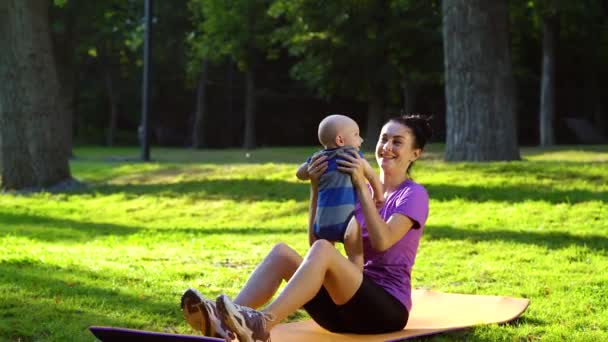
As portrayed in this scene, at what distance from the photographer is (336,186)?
20.2 ft

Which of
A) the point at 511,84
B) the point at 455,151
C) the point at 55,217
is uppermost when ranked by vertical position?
the point at 511,84

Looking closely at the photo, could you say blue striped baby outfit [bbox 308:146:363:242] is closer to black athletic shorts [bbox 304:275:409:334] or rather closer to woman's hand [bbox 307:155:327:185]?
woman's hand [bbox 307:155:327:185]

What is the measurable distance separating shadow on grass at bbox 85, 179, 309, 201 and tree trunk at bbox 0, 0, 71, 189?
1.22 meters

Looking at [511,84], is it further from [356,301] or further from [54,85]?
[356,301]

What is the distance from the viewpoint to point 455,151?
63.2 feet

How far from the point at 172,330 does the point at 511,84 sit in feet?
43.2

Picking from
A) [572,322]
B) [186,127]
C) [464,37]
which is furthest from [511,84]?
[186,127]

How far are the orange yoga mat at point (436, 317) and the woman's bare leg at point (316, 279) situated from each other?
50cm

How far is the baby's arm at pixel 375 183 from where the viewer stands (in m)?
6.15

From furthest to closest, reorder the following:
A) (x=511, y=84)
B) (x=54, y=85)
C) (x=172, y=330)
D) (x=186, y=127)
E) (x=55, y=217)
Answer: (x=186, y=127) → (x=54, y=85) → (x=511, y=84) → (x=55, y=217) → (x=172, y=330)

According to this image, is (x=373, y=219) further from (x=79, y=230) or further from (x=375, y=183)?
(x=79, y=230)

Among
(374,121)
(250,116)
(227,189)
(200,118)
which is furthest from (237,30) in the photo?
Answer: (227,189)

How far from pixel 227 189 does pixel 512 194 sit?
5771 millimetres

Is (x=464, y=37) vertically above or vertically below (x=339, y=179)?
above
